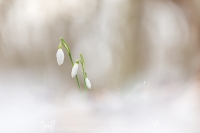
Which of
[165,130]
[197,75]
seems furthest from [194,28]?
[165,130]

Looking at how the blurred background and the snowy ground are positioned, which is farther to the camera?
the blurred background

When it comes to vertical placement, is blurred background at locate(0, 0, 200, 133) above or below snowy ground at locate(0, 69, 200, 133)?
above

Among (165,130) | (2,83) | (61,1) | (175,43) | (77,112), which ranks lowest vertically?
(165,130)

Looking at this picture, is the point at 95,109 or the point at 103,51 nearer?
the point at 95,109

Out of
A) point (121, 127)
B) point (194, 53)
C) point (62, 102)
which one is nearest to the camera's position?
point (121, 127)

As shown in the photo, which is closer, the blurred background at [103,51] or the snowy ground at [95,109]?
the snowy ground at [95,109]

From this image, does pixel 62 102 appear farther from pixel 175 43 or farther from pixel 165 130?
pixel 175 43

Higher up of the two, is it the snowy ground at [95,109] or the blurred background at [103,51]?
the blurred background at [103,51]

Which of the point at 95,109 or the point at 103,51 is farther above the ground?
the point at 103,51
